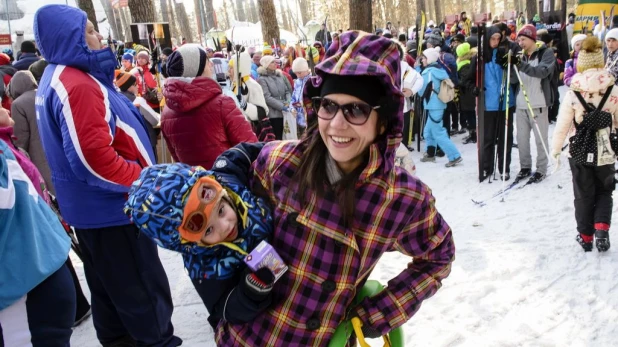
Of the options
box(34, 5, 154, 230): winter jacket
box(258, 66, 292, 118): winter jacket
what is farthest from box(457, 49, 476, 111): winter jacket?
box(34, 5, 154, 230): winter jacket

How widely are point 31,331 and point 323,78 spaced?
Result: 1707 mm

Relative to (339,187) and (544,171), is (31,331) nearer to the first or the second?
(339,187)

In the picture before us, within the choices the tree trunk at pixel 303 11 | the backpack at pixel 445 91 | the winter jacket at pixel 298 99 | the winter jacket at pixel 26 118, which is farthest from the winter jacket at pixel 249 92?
the tree trunk at pixel 303 11

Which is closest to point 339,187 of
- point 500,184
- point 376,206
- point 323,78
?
point 376,206

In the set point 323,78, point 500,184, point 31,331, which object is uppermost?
point 323,78

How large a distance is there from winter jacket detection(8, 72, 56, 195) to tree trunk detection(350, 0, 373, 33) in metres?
6.66

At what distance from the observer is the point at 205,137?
327 centimetres

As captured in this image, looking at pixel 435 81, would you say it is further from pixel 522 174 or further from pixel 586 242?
pixel 586 242

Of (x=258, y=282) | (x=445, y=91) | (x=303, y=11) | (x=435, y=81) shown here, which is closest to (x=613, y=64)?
(x=445, y=91)

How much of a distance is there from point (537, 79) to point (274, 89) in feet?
13.3

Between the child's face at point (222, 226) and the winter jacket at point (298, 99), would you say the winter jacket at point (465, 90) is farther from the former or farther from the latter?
the child's face at point (222, 226)

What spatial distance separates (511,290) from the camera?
3.90 m

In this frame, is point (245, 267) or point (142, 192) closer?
point (142, 192)

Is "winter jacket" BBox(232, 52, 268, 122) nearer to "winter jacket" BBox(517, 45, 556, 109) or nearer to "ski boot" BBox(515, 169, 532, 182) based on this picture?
"winter jacket" BBox(517, 45, 556, 109)
